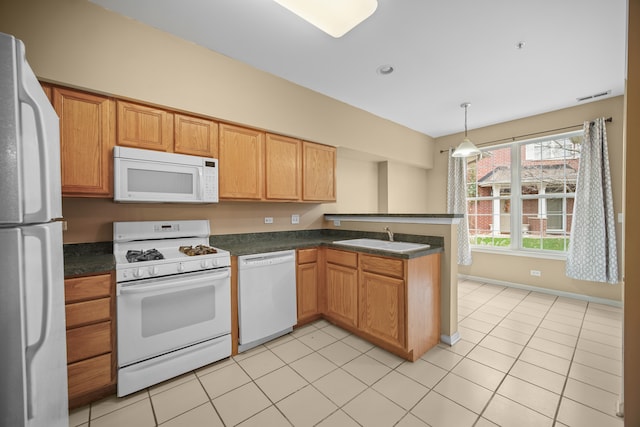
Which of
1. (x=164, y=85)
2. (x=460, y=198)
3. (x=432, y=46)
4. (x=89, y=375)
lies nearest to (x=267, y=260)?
(x=89, y=375)

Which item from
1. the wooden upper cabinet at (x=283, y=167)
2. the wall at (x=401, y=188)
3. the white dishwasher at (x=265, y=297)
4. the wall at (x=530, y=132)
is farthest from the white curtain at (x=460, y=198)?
the white dishwasher at (x=265, y=297)

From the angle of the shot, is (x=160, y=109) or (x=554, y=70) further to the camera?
(x=554, y=70)

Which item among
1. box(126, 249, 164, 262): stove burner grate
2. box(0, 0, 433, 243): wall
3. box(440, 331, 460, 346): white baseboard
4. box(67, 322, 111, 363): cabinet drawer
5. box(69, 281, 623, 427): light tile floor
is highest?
box(0, 0, 433, 243): wall

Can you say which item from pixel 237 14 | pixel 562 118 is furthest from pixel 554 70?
pixel 237 14

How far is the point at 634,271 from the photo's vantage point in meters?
1.34

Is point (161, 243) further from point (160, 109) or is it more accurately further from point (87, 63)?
point (87, 63)

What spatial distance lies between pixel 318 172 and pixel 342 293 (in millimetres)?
1513

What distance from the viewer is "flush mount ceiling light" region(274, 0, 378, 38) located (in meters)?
1.54

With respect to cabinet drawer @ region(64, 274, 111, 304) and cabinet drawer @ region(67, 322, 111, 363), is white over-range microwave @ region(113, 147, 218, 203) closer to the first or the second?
cabinet drawer @ region(64, 274, 111, 304)

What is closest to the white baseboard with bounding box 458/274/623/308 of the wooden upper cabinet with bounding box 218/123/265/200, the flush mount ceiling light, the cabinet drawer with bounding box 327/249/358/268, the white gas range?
the cabinet drawer with bounding box 327/249/358/268

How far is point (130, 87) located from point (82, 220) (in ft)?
3.71

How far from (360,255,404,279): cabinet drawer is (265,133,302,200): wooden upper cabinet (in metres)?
1.15

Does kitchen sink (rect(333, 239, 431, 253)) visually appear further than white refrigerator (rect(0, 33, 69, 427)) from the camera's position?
Yes

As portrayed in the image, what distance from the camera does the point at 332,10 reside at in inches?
62.4
